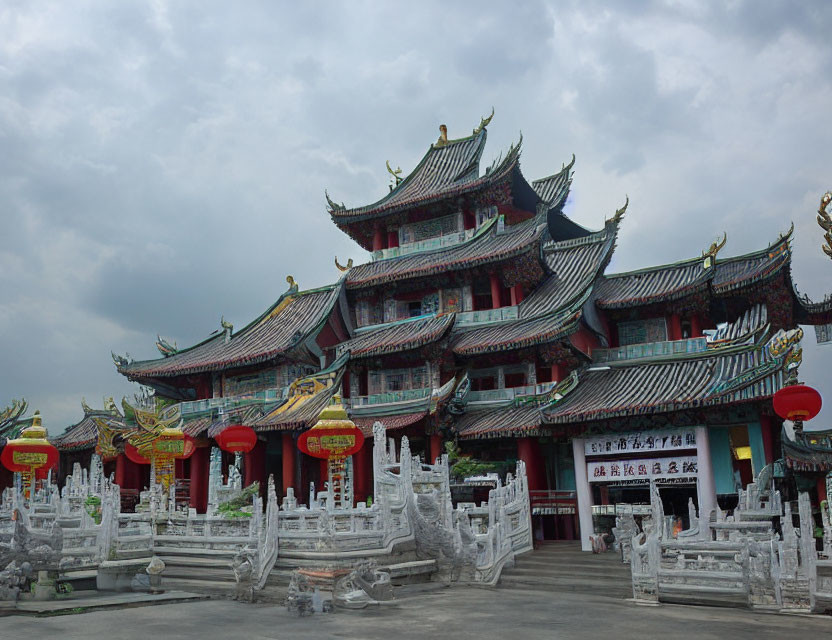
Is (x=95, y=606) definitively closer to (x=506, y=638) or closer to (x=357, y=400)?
(x=506, y=638)

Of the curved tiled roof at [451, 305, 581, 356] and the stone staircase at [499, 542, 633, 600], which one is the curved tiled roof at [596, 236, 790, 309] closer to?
the curved tiled roof at [451, 305, 581, 356]

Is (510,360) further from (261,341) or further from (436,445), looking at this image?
(261,341)

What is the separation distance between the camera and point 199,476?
25.7m

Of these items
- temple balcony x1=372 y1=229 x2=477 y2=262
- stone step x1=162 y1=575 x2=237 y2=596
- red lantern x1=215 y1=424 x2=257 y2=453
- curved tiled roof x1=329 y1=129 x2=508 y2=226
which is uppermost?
curved tiled roof x1=329 y1=129 x2=508 y2=226

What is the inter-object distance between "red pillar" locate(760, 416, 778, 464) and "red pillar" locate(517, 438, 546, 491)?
19.5 ft

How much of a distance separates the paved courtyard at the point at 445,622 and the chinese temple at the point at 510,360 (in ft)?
23.4

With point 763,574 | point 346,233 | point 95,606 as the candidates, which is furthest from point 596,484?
point 346,233

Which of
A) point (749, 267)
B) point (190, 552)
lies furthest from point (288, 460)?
point (749, 267)

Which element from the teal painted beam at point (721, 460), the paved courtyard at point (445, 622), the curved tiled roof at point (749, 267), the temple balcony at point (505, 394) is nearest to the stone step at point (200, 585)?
the paved courtyard at point (445, 622)

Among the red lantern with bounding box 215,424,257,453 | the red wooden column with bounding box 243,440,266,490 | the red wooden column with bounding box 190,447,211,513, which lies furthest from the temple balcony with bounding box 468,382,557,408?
the red wooden column with bounding box 190,447,211,513

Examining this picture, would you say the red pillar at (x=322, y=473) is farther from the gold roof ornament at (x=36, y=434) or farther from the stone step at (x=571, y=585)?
the stone step at (x=571, y=585)

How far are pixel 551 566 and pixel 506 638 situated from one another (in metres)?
6.93

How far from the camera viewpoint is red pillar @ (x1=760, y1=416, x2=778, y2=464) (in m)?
18.5

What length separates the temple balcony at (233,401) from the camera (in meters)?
25.6
